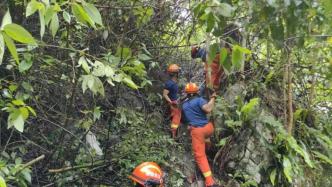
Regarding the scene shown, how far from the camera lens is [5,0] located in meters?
4.72

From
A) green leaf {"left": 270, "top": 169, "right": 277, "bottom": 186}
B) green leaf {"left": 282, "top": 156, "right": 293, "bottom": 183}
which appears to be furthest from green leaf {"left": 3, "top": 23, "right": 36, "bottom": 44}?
green leaf {"left": 270, "top": 169, "right": 277, "bottom": 186}

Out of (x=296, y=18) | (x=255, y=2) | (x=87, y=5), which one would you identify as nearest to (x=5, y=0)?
(x=87, y=5)

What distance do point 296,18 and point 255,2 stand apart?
0.36m

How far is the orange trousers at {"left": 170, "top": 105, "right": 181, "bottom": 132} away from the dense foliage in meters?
0.25

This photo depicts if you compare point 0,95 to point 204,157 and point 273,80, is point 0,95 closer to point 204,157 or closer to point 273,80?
point 204,157

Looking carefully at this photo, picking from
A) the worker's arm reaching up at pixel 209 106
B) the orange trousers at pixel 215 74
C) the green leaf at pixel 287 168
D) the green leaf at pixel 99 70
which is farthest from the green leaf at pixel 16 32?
the orange trousers at pixel 215 74

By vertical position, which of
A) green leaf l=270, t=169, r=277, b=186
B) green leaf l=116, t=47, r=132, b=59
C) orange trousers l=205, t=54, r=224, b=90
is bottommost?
green leaf l=270, t=169, r=277, b=186

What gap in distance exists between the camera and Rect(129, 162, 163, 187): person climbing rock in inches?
209

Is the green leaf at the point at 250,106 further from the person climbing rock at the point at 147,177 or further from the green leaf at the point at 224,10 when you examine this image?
the green leaf at the point at 224,10

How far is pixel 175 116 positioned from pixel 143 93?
82 cm

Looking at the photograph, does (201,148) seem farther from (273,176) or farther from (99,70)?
(99,70)

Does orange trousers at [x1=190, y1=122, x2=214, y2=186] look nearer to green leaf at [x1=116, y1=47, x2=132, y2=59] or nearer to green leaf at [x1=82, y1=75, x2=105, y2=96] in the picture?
green leaf at [x1=116, y1=47, x2=132, y2=59]

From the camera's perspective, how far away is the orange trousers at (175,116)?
8.73m

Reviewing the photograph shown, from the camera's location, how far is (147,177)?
5543 mm
